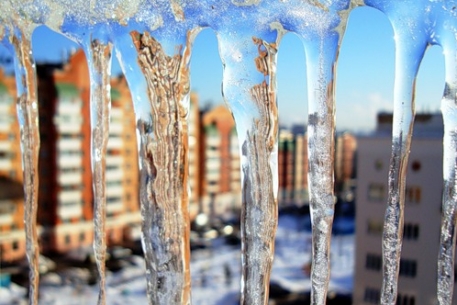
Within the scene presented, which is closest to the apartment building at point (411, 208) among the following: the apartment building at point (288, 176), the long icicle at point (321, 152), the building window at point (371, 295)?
the building window at point (371, 295)

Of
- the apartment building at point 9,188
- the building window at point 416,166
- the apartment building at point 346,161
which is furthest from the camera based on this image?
the apartment building at point 9,188

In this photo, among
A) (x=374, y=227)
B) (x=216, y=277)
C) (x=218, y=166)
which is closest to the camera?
(x=374, y=227)

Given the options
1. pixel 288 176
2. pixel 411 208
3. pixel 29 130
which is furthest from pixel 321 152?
pixel 288 176

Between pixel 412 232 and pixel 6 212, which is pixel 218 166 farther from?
pixel 412 232

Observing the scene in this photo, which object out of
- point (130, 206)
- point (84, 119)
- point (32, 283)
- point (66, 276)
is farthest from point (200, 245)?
point (32, 283)

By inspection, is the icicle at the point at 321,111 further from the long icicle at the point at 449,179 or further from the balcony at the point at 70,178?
the balcony at the point at 70,178
